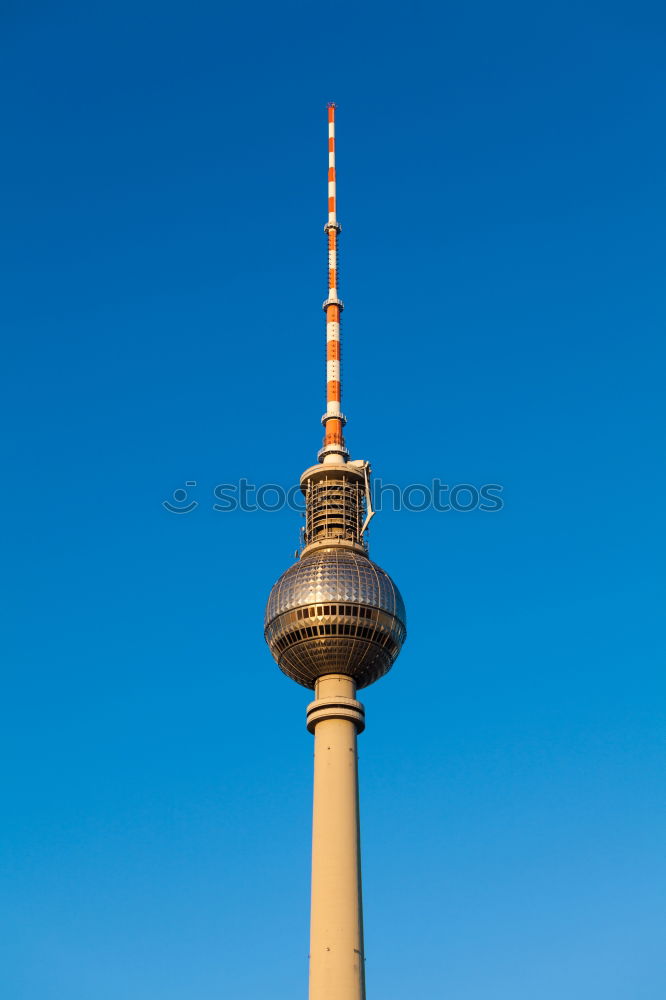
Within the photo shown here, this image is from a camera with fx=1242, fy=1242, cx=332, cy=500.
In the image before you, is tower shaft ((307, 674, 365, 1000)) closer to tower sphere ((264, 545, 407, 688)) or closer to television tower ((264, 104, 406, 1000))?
television tower ((264, 104, 406, 1000))

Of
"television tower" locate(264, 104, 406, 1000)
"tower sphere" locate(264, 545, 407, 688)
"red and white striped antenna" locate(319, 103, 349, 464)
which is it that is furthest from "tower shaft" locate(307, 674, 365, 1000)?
"red and white striped antenna" locate(319, 103, 349, 464)

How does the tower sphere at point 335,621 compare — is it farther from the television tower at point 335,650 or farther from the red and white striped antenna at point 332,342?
the red and white striped antenna at point 332,342

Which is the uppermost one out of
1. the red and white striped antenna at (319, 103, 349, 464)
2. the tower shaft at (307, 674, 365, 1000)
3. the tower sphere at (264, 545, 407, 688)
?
the red and white striped antenna at (319, 103, 349, 464)

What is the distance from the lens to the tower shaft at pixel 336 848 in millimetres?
97250

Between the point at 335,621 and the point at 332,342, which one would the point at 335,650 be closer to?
A: the point at 335,621

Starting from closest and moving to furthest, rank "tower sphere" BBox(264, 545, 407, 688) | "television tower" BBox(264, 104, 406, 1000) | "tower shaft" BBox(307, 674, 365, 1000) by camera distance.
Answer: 1. "tower shaft" BBox(307, 674, 365, 1000)
2. "television tower" BBox(264, 104, 406, 1000)
3. "tower sphere" BBox(264, 545, 407, 688)

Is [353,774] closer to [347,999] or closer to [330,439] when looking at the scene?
[347,999]

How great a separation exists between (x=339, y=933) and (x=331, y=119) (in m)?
89.0

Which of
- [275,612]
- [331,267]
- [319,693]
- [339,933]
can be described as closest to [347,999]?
[339,933]

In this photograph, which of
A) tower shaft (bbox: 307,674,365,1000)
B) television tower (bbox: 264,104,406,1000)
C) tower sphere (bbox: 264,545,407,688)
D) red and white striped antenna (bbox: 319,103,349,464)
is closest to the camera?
tower shaft (bbox: 307,674,365,1000)

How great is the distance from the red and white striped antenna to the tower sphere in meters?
15.2

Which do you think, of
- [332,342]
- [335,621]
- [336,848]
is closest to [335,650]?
[335,621]

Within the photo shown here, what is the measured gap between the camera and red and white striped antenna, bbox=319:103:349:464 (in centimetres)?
12788

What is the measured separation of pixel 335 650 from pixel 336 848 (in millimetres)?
17993
